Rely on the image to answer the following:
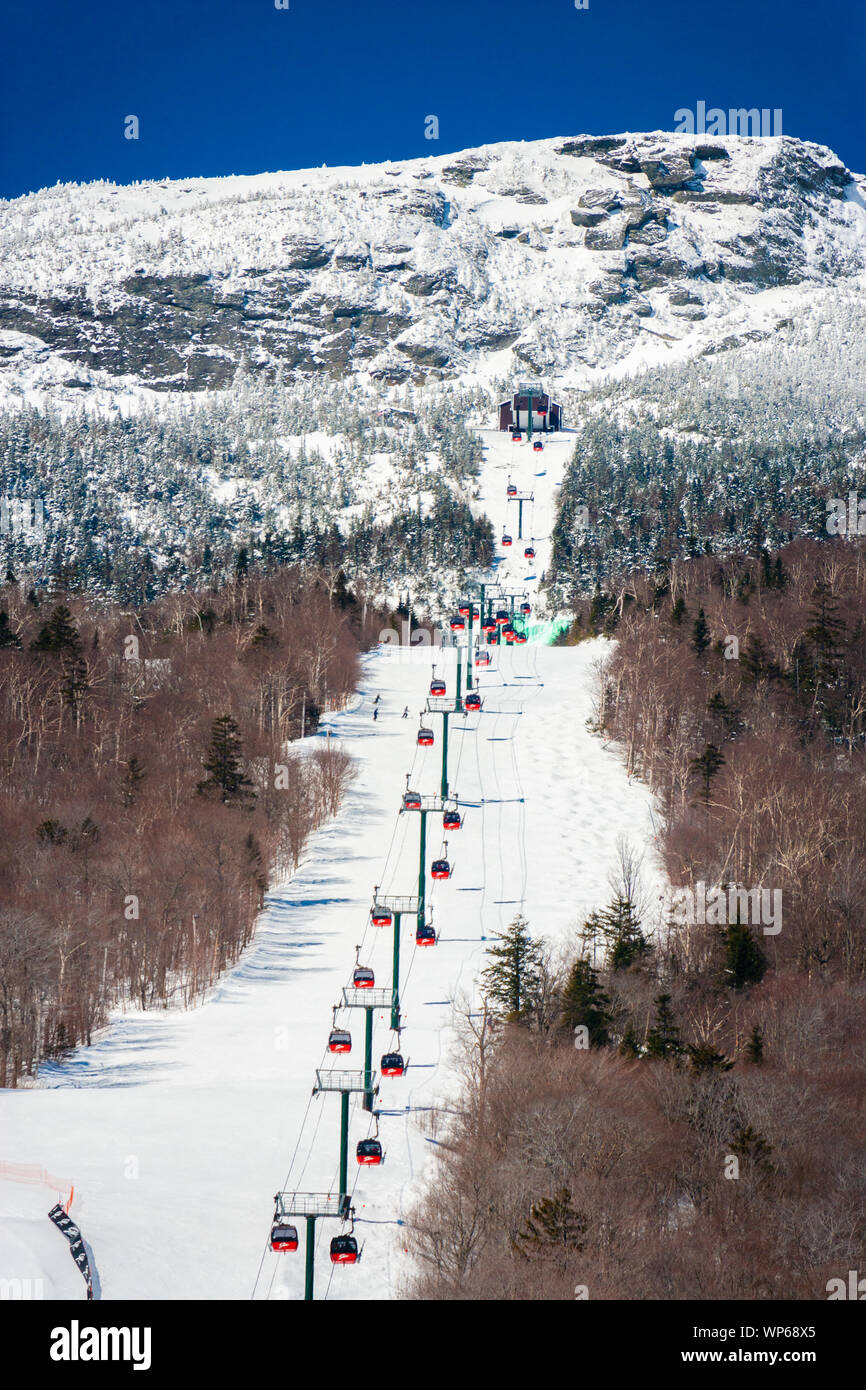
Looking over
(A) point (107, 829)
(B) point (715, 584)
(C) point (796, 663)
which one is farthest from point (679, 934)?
(B) point (715, 584)

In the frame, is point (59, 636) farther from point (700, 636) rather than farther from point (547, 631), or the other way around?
point (547, 631)

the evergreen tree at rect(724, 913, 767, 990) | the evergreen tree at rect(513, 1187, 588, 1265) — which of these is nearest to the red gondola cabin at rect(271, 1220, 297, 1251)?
the evergreen tree at rect(513, 1187, 588, 1265)

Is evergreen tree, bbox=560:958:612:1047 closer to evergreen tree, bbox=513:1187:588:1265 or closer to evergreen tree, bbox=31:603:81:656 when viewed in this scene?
evergreen tree, bbox=513:1187:588:1265

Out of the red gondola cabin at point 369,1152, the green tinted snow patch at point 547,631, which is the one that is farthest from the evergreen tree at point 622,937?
the green tinted snow patch at point 547,631

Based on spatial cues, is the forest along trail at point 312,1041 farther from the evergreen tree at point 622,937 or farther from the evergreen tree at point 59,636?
the evergreen tree at point 59,636

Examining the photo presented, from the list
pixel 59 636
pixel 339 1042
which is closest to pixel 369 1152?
pixel 339 1042
